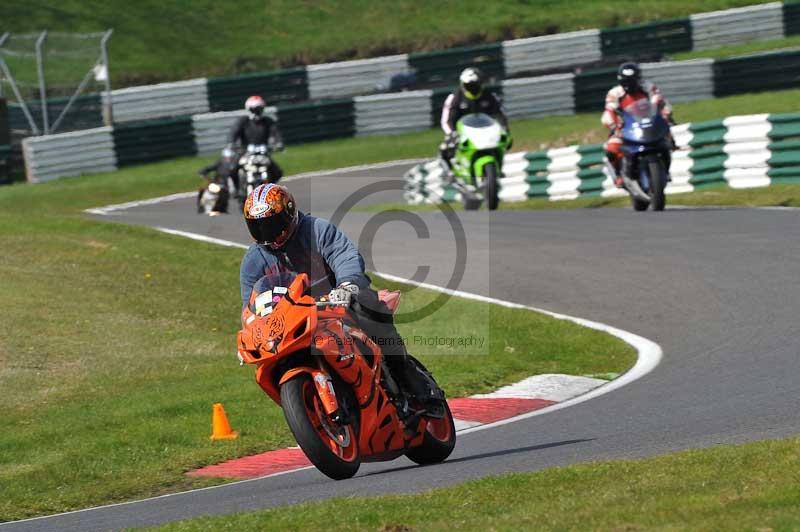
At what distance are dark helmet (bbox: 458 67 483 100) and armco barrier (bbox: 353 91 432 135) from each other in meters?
11.5

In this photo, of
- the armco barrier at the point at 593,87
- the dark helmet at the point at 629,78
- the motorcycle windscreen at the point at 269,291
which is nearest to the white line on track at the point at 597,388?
the motorcycle windscreen at the point at 269,291

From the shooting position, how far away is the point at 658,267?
14.4 metres

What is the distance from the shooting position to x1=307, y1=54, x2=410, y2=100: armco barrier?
34312mm

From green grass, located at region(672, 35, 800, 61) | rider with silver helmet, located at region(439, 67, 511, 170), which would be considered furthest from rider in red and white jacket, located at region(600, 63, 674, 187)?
green grass, located at region(672, 35, 800, 61)

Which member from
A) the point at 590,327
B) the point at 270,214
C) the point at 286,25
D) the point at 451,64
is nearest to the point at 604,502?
the point at 270,214

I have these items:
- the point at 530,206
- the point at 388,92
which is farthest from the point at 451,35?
the point at 530,206

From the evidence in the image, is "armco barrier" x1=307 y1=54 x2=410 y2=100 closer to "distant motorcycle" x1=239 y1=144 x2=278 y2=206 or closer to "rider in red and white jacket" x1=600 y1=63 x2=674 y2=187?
"distant motorcycle" x1=239 y1=144 x2=278 y2=206

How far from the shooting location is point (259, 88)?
111 feet

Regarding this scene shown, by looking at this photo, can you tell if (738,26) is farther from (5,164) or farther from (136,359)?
(136,359)

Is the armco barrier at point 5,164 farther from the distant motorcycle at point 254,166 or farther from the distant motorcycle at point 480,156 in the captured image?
the distant motorcycle at point 480,156

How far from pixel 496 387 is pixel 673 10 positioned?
1262 inches

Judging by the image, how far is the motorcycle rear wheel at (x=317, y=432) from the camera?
6910mm

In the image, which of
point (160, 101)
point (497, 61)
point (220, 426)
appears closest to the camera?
point (220, 426)

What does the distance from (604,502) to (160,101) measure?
1113 inches
